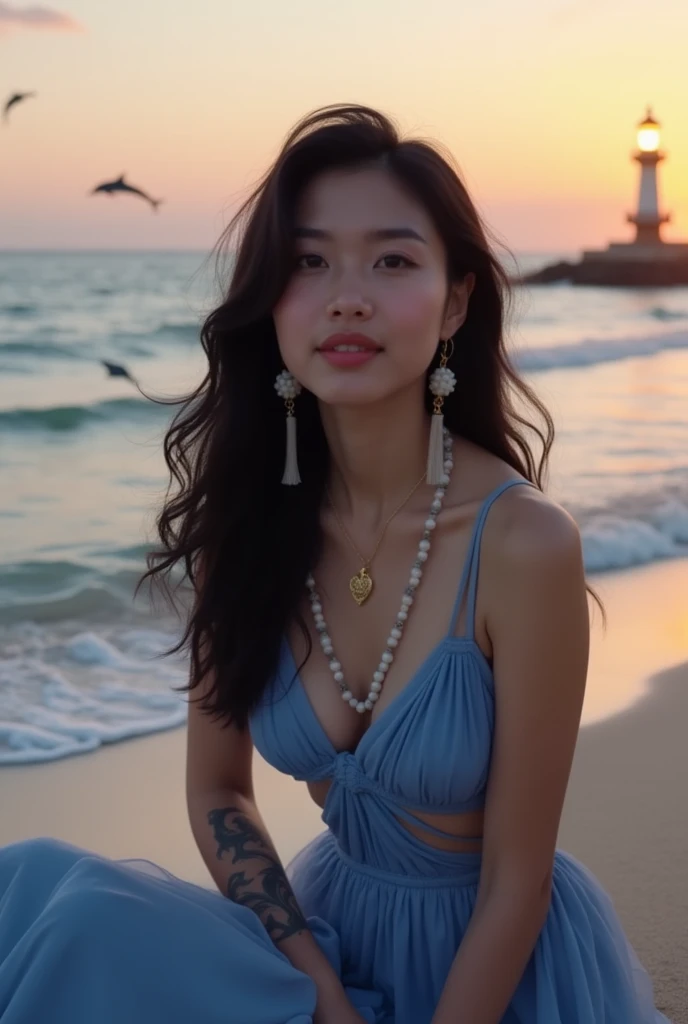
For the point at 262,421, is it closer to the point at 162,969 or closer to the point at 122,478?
the point at 162,969

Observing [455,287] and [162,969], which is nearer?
[162,969]

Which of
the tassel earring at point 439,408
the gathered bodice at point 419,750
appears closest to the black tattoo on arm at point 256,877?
the gathered bodice at point 419,750

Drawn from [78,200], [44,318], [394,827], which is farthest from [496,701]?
[78,200]

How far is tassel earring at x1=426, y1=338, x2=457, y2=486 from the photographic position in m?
2.50

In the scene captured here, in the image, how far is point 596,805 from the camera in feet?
13.3

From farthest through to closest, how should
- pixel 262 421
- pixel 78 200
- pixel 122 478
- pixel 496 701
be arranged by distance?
pixel 78 200, pixel 122 478, pixel 262 421, pixel 496 701

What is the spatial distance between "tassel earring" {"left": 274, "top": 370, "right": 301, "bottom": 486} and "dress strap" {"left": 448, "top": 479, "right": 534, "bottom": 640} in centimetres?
47

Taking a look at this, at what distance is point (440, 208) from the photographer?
94.6 inches

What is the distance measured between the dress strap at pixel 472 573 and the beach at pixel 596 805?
1139mm

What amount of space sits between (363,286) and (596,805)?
227 centimetres

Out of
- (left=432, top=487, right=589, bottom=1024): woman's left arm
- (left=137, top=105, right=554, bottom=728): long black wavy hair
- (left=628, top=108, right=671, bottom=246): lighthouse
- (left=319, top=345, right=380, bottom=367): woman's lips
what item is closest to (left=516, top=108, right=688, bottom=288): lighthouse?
(left=628, top=108, right=671, bottom=246): lighthouse

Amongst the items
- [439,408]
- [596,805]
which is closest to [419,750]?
[439,408]

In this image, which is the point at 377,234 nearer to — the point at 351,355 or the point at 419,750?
the point at 351,355

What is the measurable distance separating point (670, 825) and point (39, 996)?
2.30 meters
